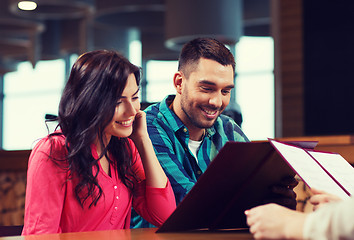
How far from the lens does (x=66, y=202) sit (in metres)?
1.67

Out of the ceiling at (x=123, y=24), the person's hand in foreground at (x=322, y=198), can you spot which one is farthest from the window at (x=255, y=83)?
the person's hand in foreground at (x=322, y=198)

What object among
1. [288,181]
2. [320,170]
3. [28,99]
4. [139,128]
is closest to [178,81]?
[139,128]

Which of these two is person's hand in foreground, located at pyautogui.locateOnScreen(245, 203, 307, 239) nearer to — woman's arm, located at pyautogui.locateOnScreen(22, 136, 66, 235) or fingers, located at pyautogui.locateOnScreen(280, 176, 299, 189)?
fingers, located at pyautogui.locateOnScreen(280, 176, 299, 189)

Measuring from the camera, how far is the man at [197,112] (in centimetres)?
234

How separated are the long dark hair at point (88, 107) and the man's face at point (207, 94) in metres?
0.72

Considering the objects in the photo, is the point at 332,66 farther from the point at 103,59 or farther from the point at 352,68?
the point at 103,59

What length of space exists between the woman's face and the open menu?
0.42 m

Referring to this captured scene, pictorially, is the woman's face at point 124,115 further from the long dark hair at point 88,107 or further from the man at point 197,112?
the man at point 197,112

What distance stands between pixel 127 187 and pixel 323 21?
448 centimetres

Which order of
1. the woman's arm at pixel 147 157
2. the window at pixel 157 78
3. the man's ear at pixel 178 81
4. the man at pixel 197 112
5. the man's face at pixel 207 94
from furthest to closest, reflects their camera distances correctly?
the window at pixel 157 78 → the man's ear at pixel 178 81 → the man's face at pixel 207 94 → the man at pixel 197 112 → the woman's arm at pixel 147 157

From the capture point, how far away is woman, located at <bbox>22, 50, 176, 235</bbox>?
1.62 meters

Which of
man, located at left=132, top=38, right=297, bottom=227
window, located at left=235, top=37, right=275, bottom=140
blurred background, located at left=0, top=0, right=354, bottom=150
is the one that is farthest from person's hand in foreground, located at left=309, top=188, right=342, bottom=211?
window, located at left=235, top=37, right=275, bottom=140

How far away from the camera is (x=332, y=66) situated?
18.8 feet

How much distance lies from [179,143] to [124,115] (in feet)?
2.22
